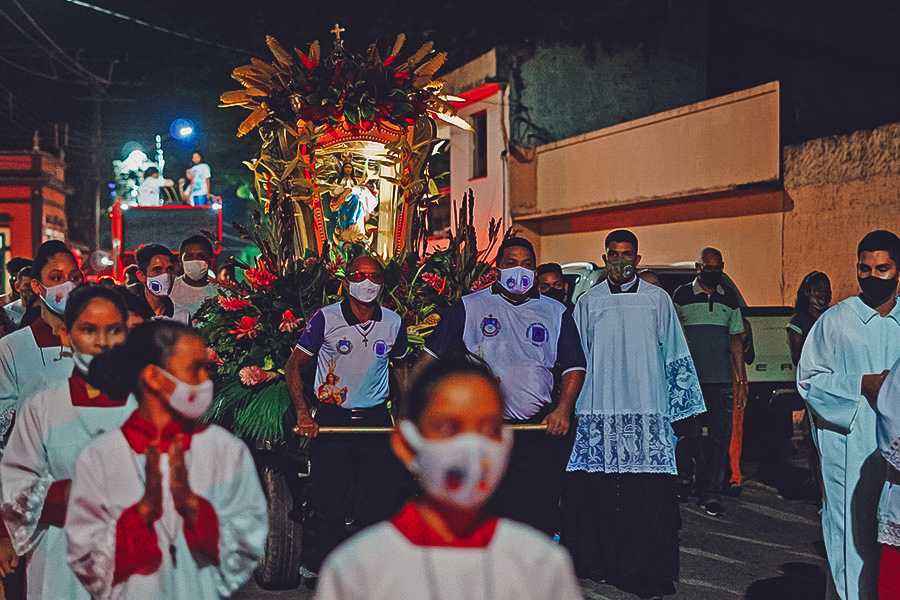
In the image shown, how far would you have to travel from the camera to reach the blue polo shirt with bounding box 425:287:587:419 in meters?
6.82

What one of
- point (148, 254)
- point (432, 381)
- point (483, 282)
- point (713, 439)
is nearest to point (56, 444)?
point (432, 381)

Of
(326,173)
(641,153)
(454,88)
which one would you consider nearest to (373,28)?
(454,88)

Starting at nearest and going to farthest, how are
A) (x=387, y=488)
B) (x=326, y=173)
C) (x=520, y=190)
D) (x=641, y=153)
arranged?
(x=387, y=488)
(x=326, y=173)
(x=641, y=153)
(x=520, y=190)

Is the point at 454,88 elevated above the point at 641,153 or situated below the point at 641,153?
above

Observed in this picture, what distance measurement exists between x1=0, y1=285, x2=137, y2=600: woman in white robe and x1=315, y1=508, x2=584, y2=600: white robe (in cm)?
170

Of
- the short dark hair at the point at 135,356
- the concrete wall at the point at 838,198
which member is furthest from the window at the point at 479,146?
the short dark hair at the point at 135,356

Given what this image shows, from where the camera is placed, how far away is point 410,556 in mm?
2477

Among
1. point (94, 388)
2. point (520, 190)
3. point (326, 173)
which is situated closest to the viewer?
point (94, 388)

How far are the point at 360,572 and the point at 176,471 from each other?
103 centimetres

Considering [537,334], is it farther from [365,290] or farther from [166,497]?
[166,497]

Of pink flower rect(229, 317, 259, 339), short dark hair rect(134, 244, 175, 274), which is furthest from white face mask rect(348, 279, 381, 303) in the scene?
short dark hair rect(134, 244, 175, 274)

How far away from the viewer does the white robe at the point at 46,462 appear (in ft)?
12.6

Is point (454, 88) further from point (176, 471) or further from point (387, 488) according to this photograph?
point (176, 471)

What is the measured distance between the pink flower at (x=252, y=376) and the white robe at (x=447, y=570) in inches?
190
